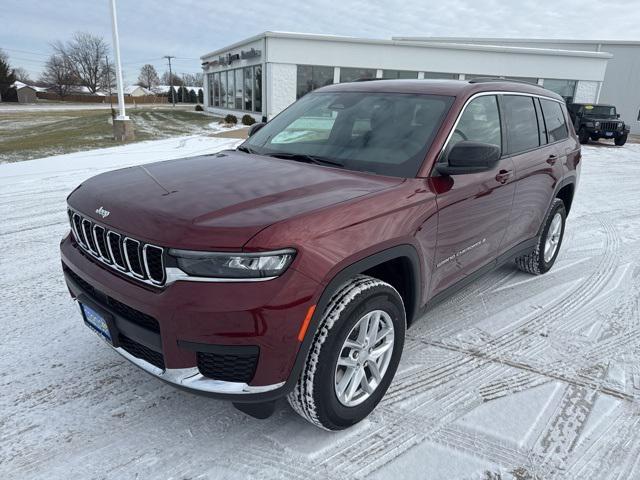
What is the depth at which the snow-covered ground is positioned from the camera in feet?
7.29

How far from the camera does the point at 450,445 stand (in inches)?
93.3

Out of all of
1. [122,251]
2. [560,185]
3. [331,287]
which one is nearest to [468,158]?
[331,287]

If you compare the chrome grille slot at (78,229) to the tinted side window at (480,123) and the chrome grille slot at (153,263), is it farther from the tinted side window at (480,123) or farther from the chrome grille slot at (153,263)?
the tinted side window at (480,123)

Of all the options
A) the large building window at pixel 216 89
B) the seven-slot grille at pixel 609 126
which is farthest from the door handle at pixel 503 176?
the large building window at pixel 216 89

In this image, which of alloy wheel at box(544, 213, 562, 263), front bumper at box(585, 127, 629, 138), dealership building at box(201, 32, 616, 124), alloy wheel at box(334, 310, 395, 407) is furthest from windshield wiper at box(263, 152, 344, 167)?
front bumper at box(585, 127, 629, 138)

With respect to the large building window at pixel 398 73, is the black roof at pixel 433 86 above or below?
below

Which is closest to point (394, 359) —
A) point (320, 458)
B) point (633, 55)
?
point (320, 458)

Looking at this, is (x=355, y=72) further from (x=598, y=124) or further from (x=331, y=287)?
(x=331, y=287)

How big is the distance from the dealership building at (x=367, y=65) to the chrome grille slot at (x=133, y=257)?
21806 mm

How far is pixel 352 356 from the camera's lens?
93.3 inches

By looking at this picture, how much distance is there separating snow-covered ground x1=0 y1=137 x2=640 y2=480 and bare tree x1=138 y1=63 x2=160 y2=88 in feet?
404

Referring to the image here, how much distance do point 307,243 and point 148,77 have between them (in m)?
127

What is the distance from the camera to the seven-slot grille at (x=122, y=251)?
2.04 meters

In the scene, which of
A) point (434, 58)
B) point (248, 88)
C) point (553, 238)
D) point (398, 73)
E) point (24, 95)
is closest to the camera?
point (553, 238)
